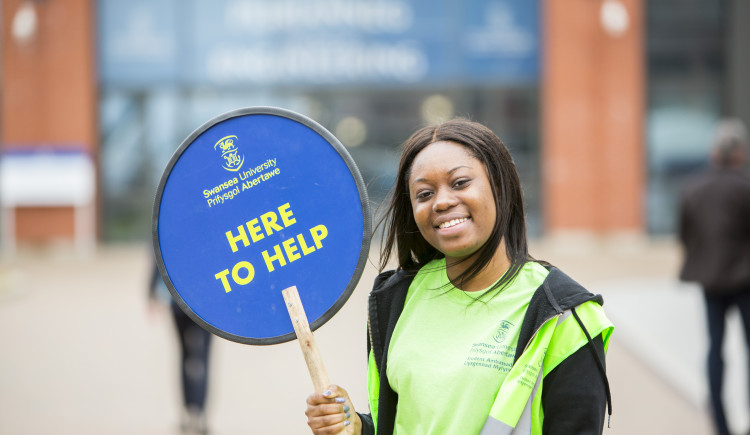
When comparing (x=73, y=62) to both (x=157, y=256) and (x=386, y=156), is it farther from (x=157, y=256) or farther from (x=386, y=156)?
(x=157, y=256)

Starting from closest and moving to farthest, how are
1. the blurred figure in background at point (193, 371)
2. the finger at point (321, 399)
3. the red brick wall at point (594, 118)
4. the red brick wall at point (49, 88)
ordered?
the finger at point (321, 399) → the blurred figure in background at point (193, 371) → the red brick wall at point (594, 118) → the red brick wall at point (49, 88)

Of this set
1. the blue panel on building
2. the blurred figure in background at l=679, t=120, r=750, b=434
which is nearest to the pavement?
the blurred figure in background at l=679, t=120, r=750, b=434

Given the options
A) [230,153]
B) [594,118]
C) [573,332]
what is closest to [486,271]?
[573,332]

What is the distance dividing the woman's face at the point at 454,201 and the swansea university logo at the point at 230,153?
39 centimetres

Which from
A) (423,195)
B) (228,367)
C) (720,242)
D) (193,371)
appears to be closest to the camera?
(423,195)

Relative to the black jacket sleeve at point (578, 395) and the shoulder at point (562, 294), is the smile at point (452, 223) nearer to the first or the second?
the shoulder at point (562, 294)

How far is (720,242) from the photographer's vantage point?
5258mm

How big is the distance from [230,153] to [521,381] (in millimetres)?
784

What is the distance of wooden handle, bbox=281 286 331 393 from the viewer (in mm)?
1745

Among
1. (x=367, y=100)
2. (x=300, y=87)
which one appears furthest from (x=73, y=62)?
(x=367, y=100)

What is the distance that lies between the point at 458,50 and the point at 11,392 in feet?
48.1

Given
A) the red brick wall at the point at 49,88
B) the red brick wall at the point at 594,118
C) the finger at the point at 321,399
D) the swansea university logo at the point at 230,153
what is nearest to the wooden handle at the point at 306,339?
the finger at the point at 321,399

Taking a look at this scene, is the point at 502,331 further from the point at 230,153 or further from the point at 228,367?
the point at 228,367

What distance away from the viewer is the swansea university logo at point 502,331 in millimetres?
1715
